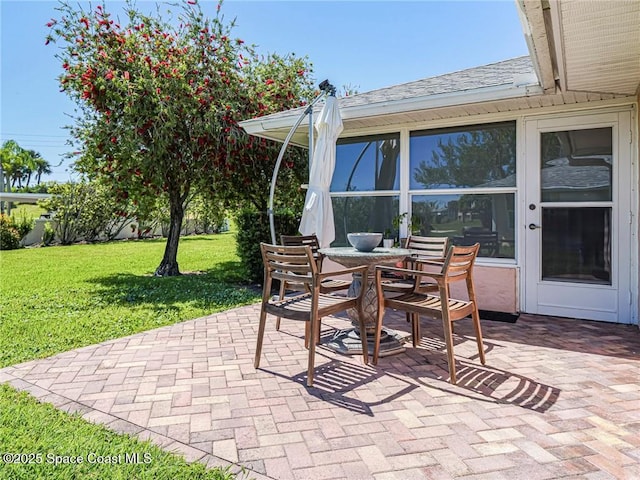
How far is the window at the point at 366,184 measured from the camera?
5.96 meters

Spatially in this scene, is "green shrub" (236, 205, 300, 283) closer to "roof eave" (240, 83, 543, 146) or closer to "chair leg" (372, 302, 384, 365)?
"roof eave" (240, 83, 543, 146)

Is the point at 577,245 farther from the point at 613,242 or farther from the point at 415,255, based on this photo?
the point at 415,255

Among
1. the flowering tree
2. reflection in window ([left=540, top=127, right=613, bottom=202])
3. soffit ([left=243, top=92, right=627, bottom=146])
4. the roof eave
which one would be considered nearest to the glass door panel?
reflection in window ([left=540, top=127, right=613, bottom=202])

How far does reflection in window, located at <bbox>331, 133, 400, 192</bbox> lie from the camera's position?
19.5ft

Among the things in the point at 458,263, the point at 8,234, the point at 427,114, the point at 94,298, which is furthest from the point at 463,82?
the point at 8,234

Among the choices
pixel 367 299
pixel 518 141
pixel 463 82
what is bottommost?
pixel 367 299

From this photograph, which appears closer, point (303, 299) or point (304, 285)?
point (303, 299)

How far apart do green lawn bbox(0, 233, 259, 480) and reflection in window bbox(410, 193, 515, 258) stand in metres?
2.90

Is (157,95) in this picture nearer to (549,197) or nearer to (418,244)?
(418,244)

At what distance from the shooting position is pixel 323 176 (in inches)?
198

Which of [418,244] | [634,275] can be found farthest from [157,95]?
[634,275]

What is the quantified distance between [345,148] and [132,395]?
468 cm

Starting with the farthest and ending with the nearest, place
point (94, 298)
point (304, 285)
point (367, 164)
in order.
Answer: point (94, 298), point (367, 164), point (304, 285)

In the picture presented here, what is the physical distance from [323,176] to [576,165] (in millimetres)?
2995
